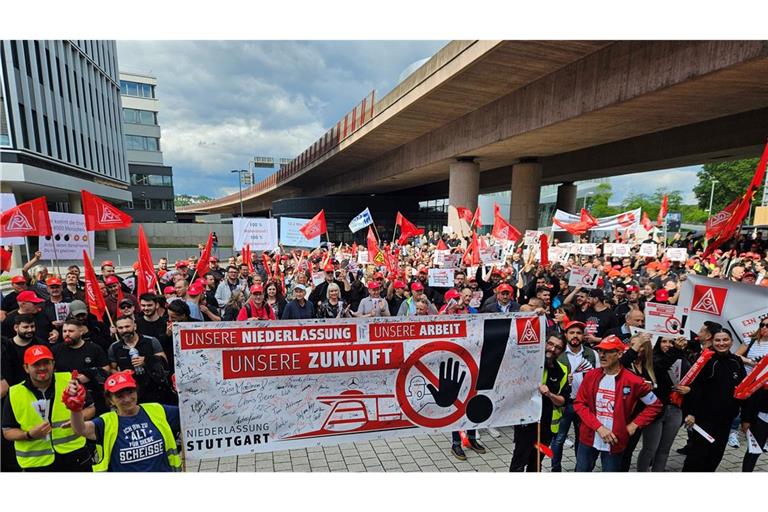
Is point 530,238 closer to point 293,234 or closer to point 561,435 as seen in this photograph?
point 293,234

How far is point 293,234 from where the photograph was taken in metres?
11.2

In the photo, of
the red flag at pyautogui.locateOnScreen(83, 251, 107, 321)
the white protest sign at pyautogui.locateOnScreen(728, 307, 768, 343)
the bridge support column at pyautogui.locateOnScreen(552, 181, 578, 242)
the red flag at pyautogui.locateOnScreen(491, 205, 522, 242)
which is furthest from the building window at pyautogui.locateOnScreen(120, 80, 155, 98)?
the white protest sign at pyautogui.locateOnScreen(728, 307, 768, 343)

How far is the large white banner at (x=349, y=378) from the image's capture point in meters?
3.38

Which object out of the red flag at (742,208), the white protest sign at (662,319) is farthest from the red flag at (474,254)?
the white protest sign at (662,319)

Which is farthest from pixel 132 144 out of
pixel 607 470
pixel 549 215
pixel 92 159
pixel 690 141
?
pixel 607 470

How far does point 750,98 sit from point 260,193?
5185 centimetres

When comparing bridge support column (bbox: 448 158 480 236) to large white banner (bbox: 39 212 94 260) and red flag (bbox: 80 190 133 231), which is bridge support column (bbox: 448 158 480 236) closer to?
red flag (bbox: 80 190 133 231)

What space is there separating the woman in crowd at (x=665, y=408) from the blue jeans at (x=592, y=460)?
16.9 inches

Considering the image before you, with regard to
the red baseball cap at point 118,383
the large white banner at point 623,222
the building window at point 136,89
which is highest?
the building window at point 136,89

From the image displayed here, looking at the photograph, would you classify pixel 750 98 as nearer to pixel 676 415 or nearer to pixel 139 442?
pixel 676 415

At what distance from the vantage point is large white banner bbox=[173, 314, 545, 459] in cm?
338

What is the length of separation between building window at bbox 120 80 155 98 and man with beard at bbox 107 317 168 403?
70.7 metres

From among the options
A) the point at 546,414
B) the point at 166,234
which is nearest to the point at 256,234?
the point at 546,414

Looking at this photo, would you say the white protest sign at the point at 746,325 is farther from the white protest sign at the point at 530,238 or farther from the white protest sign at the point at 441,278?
the white protest sign at the point at 530,238
